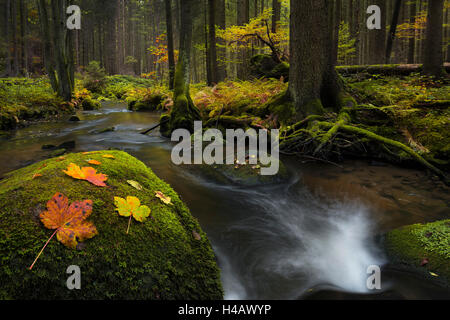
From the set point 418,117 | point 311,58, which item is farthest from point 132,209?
point 418,117

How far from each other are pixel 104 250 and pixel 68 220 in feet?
1.09

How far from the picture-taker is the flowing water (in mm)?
2689

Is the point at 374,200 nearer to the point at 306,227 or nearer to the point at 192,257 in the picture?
the point at 306,227

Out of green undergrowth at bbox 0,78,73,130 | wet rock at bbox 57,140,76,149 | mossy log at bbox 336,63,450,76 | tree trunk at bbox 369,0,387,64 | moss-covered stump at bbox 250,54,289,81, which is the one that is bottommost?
wet rock at bbox 57,140,76,149

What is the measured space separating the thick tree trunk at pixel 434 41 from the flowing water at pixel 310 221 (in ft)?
16.9

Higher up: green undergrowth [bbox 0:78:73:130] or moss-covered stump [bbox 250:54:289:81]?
moss-covered stump [bbox 250:54:289:81]

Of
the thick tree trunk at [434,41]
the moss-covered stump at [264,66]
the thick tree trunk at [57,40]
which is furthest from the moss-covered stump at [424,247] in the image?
the thick tree trunk at [57,40]

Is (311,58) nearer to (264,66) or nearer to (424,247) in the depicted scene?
(424,247)

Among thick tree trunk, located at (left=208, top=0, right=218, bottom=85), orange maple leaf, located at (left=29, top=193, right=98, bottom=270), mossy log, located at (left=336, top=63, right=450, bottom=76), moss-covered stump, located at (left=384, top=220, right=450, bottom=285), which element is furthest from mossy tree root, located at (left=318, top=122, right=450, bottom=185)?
thick tree trunk, located at (left=208, top=0, right=218, bottom=85)

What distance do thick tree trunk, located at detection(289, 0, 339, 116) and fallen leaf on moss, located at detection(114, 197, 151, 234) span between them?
5.46 m

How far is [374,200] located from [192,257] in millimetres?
3509

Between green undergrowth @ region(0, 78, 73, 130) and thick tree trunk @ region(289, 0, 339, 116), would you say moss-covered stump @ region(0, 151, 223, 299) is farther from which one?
green undergrowth @ region(0, 78, 73, 130)
